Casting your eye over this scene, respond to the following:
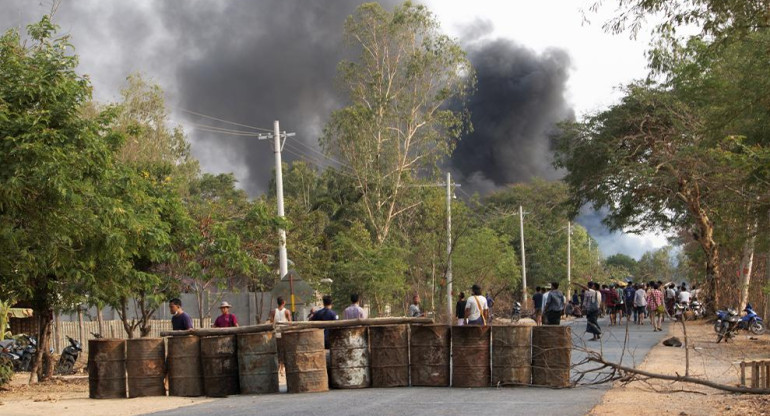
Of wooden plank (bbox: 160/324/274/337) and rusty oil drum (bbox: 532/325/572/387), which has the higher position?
wooden plank (bbox: 160/324/274/337)

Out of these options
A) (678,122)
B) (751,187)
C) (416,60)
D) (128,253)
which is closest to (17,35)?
(128,253)

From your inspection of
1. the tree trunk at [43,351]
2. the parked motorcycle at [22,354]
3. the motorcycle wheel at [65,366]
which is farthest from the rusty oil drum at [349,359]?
the parked motorcycle at [22,354]

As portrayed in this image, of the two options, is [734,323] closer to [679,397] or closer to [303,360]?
[679,397]

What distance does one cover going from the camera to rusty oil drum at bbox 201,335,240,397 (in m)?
15.9

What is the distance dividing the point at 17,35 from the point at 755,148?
1496 cm

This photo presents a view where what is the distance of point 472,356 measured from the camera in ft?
51.0

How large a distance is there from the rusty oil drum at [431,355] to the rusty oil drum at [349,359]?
0.81 meters

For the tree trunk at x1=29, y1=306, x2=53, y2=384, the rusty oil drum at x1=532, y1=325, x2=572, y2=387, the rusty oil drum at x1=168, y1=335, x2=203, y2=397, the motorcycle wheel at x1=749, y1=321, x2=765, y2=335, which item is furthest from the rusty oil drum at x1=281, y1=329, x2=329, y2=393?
the motorcycle wheel at x1=749, y1=321, x2=765, y2=335

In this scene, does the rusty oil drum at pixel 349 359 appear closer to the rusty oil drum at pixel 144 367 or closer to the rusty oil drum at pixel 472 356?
the rusty oil drum at pixel 472 356

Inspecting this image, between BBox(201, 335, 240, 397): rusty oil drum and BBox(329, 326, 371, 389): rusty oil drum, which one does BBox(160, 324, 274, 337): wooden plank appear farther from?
BBox(329, 326, 371, 389): rusty oil drum

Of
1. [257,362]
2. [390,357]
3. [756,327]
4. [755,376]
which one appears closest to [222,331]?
[257,362]

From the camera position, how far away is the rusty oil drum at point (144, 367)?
1609cm

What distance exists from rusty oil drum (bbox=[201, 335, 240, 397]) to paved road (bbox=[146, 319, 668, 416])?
1.09 ft

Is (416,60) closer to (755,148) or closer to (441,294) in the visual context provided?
(441,294)
